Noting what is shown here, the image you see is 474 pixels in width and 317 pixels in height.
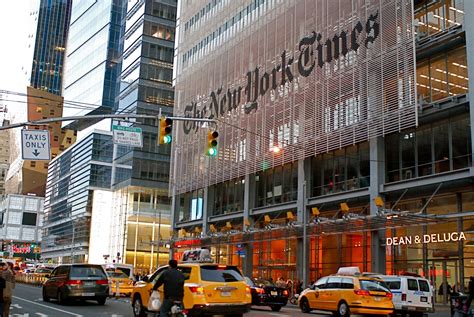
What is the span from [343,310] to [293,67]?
23053mm

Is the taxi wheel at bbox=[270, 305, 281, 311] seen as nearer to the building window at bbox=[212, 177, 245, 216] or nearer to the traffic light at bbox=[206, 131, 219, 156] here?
the traffic light at bbox=[206, 131, 219, 156]

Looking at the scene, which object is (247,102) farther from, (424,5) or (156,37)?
(156,37)

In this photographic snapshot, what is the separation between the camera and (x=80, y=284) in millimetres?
23891

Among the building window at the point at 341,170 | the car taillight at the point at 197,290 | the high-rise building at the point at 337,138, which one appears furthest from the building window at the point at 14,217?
the car taillight at the point at 197,290

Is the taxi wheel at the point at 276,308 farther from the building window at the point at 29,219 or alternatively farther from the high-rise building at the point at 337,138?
the building window at the point at 29,219

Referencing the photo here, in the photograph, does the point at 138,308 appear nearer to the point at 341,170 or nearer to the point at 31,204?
the point at 341,170

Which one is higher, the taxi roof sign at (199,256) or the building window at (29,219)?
the building window at (29,219)

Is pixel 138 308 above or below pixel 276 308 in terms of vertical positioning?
above

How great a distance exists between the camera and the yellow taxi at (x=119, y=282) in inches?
1273

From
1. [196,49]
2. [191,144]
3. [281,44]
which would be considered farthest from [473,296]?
[196,49]

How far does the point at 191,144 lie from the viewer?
5488 centimetres

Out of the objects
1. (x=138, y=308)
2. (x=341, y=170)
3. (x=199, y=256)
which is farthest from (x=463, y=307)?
(x=199, y=256)

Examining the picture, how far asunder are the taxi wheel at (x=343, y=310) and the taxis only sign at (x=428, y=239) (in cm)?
1136

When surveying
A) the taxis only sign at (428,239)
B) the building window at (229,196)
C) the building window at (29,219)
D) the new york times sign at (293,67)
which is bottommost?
the taxis only sign at (428,239)
